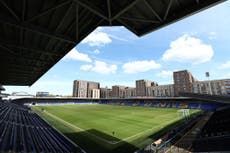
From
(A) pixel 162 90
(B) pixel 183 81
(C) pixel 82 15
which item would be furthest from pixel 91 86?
(C) pixel 82 15

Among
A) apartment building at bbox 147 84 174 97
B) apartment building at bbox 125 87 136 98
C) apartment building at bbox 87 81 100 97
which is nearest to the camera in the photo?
apartment building at bbox 147 84 174 97

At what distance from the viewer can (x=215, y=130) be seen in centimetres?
1814

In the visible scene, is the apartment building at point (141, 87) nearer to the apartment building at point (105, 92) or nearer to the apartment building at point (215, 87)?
the apartment building at point (105, 92)

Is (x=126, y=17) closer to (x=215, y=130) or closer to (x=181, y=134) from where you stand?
(x=181, y=134)

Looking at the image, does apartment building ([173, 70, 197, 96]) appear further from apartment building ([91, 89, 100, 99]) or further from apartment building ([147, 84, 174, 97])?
apartment building ([91, 89, 100, 99])

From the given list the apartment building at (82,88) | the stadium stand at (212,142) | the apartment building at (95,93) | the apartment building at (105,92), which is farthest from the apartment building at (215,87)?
the apartment building at (82,88)

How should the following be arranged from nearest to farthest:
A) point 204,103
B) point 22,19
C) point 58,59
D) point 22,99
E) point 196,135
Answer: point 22,19 < point 58,59 < point 196,135 < point 204,103 < point 22,99

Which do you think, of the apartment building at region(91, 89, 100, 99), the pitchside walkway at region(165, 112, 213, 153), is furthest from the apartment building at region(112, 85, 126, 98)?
the pitchside walkway at region(165, 112, 213, 153)

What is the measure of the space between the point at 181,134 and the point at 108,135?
29.7 ft

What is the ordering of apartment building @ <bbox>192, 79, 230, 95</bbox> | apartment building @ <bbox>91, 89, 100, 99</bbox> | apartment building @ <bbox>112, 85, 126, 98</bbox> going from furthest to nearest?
1. apartment building @ <bbox>112, 85, 126, 98</bbox>
2. apartment building @ <bbox>91, 89, 100, 99</bbox>
3. apartment building @ <bbox>192, 79, 230, 95</bbox>

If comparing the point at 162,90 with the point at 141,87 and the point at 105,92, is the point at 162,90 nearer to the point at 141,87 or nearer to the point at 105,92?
the point at 141,87

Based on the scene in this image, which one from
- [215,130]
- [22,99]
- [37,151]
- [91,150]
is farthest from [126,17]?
[22,99]

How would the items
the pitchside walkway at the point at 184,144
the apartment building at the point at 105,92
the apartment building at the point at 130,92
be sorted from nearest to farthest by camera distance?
1. the pitchside walkway at the point at 184,144
2. the apartment building at the point at 130,92
3. the apartment building at the point at 105,92

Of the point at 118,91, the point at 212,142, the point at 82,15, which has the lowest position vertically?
the point at 212,142
